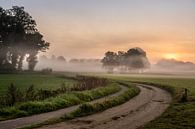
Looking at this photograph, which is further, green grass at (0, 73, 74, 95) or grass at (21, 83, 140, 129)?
green grass at (0, 73, 74, 95)

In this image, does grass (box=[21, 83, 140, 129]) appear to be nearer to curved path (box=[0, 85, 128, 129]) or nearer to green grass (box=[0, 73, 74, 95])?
curved path (box=[0, 85, 128, 129])

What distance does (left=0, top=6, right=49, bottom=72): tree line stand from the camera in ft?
418

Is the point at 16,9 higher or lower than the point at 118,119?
higher

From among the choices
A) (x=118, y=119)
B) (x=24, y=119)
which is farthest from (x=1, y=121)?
(x=118, y=119)

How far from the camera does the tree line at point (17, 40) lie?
127312 mm

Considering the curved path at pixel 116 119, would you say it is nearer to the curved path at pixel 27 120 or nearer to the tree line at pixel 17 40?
the curved path at pixel 27 120

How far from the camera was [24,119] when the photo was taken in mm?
30734

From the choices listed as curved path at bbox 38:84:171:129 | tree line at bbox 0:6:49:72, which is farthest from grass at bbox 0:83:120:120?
tree line at bbox 0:6:49:72

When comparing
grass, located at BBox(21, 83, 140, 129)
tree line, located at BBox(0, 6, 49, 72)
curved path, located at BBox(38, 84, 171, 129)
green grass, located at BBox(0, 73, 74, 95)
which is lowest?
curved path, located at BBox(38, 84, 171, 129)

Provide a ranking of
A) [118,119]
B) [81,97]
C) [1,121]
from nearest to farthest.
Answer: [1,121], [118,119], [81,97]

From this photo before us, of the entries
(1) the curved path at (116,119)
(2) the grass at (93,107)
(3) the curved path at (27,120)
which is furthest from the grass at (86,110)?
(3) the curved path at (27,120)

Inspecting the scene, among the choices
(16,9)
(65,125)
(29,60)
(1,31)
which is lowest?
(65,125)

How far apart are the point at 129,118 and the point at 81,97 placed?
49.4 ft

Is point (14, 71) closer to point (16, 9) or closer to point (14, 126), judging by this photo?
point (16, 9)
